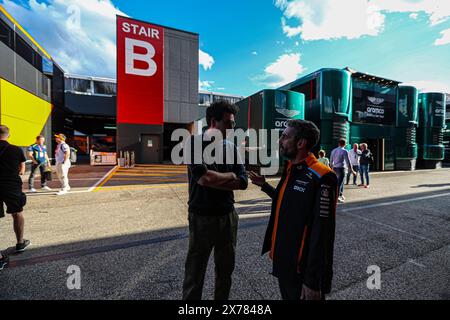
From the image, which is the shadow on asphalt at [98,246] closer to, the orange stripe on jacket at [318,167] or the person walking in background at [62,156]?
the orange stripe on jacket at [318,167]

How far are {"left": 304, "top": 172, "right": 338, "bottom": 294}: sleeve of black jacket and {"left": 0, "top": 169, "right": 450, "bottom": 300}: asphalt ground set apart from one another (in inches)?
41.2

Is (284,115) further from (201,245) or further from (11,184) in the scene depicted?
(11,184)

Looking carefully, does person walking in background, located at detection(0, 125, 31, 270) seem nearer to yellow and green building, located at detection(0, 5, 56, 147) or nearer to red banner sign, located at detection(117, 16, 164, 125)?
yellow and green building, located at detection(0, 5, 56, 147)

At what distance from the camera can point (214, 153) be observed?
5.24 feet

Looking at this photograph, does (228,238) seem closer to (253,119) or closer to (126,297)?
(126,297)

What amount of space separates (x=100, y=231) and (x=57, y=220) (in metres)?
1.33

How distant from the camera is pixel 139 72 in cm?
1538

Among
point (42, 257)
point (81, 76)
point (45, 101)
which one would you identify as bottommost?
point (42, 257)

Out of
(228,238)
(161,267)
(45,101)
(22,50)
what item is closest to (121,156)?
(45,101)

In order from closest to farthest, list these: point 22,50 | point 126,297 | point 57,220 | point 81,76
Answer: point 126,297, point 57,220, point 22,50, point 81,76

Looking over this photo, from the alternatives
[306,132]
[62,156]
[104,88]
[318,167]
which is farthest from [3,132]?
[104,88]

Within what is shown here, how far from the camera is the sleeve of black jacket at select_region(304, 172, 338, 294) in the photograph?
4.29 feet

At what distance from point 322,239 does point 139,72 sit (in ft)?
56.6

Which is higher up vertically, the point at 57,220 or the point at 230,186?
the point at 230,186
